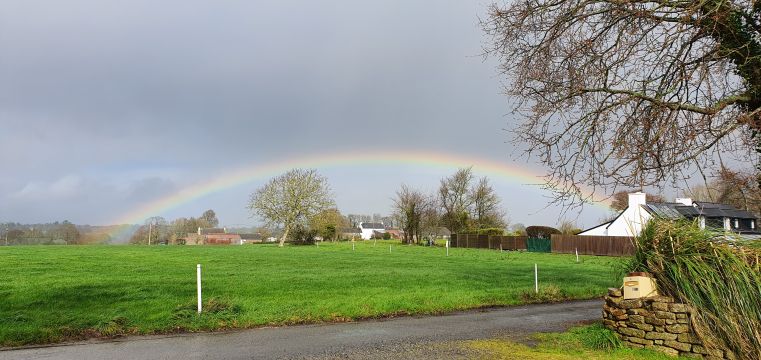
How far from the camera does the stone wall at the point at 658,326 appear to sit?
7312 mm

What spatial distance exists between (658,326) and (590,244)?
46836mm

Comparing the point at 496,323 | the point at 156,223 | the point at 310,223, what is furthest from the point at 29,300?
the point at 156,223

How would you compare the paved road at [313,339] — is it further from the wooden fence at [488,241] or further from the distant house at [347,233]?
the distant house at [347,233]

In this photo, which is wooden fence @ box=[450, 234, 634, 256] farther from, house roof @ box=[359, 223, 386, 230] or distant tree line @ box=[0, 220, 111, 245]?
house roof @ box=[359, 223, 386, 230]

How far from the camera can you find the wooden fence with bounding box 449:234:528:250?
201ft

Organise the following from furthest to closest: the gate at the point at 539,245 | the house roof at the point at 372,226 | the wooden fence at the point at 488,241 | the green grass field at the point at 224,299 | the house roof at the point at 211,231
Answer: the house roof at the point at 372,226 → the house roof at the point at 211,231 → the wooden fence at the point at 488,241 → the gate at the point at 539,245 → the green grass field at the point at 224,299

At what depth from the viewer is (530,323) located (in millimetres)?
11031

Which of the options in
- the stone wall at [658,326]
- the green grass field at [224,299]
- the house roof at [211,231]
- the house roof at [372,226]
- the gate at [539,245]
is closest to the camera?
the stone wall at [658,326]

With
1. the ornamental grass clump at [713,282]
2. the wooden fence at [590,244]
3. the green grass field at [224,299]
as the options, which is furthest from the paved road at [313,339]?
the wooden fence at [590,244]

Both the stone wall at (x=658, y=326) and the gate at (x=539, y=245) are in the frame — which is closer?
the stone wall at (x=658, y=326)

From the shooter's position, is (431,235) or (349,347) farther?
(431,235)

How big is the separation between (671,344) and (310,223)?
223 ft

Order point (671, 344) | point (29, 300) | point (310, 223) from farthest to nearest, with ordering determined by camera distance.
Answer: point (310, 223) → point (29, 300) → point (671, 344)

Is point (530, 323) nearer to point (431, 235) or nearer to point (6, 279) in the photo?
point (6, 279)
